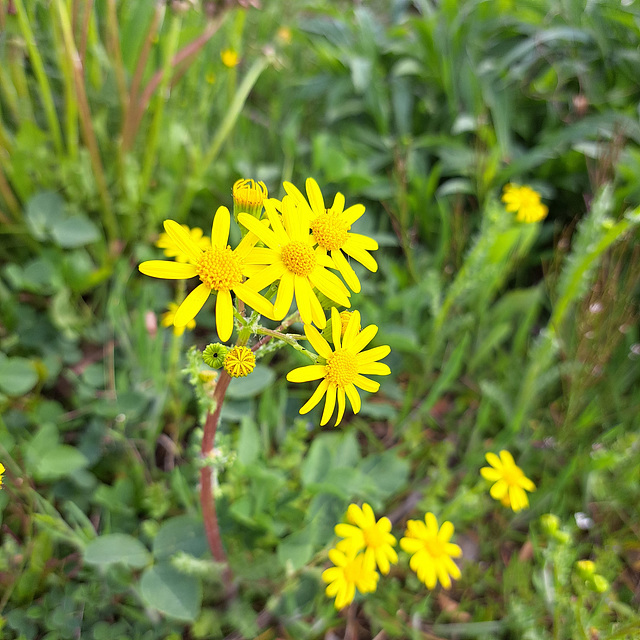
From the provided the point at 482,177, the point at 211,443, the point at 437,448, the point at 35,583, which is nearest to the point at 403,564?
the point at 437,448

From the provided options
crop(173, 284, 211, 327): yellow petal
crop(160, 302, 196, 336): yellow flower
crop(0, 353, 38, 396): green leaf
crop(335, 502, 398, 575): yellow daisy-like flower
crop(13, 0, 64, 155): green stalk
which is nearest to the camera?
crop(173, 284, 211, 327): yellow petal

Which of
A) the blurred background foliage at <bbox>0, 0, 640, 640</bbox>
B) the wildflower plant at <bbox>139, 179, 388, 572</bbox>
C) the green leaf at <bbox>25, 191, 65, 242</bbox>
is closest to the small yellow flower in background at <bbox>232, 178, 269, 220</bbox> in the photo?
the wildflower plant at <bbox>139, 179, 388, 572</bbox>

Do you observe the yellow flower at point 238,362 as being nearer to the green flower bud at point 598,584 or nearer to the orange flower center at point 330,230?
the orange flower center at point 330,230

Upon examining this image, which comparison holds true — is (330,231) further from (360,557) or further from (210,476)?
(360,557)

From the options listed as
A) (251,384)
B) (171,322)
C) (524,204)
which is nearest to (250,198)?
(171,322)

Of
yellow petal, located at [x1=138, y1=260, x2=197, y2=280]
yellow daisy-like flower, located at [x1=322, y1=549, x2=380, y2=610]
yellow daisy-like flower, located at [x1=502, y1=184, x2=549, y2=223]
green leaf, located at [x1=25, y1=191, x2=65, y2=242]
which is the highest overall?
yellow petal, located at [x1=138, y1=260, x2=197, y2=280]

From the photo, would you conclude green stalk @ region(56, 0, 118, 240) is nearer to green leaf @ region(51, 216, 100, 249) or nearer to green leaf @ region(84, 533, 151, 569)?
green leaf @ region(51, 216, 100, 249)

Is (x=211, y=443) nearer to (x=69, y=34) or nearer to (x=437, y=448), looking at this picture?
(x=437, y=448)

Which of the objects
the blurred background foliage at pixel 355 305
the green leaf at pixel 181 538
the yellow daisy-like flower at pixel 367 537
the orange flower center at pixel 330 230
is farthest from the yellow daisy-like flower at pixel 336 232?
the green leaf at pixel 181 538
